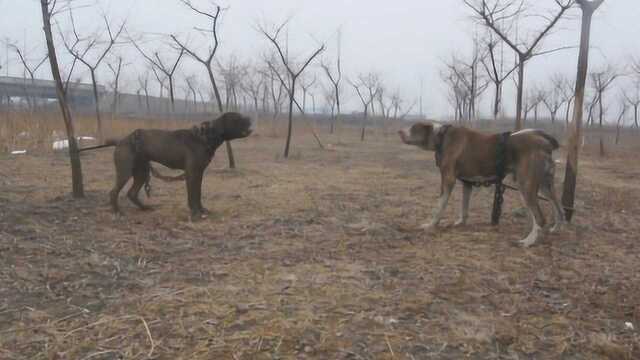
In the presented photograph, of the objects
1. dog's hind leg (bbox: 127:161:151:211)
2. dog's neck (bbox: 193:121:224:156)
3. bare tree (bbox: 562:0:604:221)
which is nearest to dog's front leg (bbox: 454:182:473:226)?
bare tree (bbox: 562:0:604:221)

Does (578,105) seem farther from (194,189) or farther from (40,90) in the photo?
(40,90)

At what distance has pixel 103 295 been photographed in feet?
12.7

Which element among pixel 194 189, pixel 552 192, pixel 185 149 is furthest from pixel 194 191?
pixel 552 192

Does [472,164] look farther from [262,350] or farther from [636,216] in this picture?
[262,350]

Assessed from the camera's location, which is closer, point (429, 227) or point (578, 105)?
point (429, 227)

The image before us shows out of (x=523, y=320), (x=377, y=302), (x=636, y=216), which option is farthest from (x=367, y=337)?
(x=636, y=216)

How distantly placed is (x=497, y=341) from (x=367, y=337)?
77 cm

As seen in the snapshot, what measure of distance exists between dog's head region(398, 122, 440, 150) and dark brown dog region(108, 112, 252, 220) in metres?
2.16

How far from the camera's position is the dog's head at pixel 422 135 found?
252 inches

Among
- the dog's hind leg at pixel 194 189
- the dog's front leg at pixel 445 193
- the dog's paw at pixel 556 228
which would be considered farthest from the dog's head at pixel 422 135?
the dog's hind leg at pixel 194 189

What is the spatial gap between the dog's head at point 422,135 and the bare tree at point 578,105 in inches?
75.5

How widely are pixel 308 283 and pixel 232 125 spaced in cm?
336

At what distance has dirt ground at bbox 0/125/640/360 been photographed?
3.11 m

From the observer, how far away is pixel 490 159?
6000 millimetres
